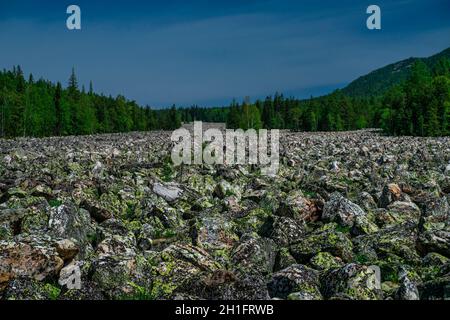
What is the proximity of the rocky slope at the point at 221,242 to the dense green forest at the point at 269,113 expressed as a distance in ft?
248

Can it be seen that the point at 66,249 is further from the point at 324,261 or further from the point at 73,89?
the point at 73,89

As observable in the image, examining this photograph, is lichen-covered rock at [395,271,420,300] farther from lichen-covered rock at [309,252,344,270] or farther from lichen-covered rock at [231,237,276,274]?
lichen-covered rock at [231,237,276,274]

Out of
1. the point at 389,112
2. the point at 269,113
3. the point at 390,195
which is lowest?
the point at 390,195

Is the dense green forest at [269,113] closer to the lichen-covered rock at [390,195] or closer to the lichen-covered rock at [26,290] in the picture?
the lichen-covered rock at [390,195]

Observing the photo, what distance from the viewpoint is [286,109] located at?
19962cm

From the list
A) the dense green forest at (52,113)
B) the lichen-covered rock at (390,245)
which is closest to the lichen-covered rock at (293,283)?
the lichen-covered rock at (390,245)

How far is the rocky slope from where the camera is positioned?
7902mm

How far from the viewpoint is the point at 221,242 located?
11.0 metres

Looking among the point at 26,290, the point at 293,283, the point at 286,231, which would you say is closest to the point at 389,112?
the point at 286,231

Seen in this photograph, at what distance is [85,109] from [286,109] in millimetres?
85095

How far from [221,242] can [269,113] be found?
182 metres

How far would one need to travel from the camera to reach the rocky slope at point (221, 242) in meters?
7.90

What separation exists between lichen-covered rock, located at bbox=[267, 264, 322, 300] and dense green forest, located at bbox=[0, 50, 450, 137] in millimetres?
81107

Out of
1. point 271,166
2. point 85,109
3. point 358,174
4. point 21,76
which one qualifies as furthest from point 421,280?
point 21,76
